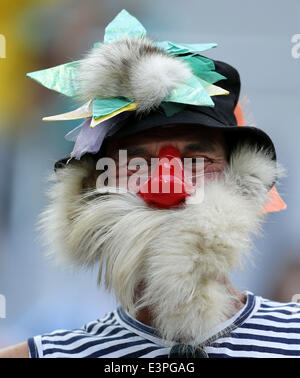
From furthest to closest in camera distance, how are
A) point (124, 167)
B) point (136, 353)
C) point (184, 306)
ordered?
point (124, 167) < point (136, 353) < point (184, 306)

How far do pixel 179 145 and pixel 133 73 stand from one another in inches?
8.4

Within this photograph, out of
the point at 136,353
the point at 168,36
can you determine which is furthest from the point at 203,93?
the point at 168,36

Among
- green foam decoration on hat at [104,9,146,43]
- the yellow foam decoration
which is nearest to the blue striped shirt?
the yellow foam decoration

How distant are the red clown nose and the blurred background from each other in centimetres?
102

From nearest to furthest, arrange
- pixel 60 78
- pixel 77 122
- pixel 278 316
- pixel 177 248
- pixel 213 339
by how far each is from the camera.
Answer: pixel 177 248
pixel 213 339
pixel 278 316
pixel 60 78
pixel 77 122

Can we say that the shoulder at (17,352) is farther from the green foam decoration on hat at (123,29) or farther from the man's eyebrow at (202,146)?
the green foam decoration on hat at (123,29)

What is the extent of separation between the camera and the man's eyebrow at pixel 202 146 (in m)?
1.22

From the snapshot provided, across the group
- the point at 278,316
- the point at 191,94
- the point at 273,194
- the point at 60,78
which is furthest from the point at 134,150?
the point at 278,316

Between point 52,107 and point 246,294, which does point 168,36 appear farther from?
point 246,294

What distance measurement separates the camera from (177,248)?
37.9 inches

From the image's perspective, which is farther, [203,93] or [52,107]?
[52,107]

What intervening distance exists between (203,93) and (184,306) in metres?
0.52

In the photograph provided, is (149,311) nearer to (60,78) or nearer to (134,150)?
(134,150)

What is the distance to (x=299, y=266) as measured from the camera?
2.14 metres
